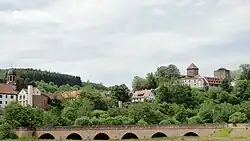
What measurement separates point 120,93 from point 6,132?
6787cm

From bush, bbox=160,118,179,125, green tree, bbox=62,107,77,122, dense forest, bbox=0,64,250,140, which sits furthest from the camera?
green tree, bbox=62,107,77,122

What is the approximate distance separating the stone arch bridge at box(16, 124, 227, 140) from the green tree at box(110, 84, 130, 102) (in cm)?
5711

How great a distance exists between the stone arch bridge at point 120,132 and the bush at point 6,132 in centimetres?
168

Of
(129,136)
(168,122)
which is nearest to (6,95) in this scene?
(168,122)

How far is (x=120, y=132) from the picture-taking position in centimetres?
9588

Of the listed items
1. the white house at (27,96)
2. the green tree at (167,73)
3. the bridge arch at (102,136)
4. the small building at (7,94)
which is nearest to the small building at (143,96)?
the green tree at (167,73)

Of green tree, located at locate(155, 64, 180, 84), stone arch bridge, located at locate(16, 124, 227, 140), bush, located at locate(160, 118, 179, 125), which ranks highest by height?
green tree, located at locate(155, 64, 180, 84)

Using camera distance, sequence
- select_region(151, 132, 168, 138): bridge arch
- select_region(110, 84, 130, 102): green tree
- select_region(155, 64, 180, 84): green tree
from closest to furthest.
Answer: select_region(151, 132, 168, 138): bridge arch, select_region(110, 84, 130, 102): green tree, select_region(155, 64, 180, 84): green tree

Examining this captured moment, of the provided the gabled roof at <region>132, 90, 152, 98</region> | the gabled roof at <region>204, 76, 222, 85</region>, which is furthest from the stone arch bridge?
the gabled roof at <region>204, 76, 222, 85</region>

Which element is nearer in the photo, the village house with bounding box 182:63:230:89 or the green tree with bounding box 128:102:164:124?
the green tree with bounding box 128:102:164:124

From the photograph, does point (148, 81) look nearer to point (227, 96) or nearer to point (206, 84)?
point (206, 84)

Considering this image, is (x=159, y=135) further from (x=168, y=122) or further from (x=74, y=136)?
(x=74, y=136)

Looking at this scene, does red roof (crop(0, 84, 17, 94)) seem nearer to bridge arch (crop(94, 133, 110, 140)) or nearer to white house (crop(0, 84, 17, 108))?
white house (crop(0, 84, 17, 108))

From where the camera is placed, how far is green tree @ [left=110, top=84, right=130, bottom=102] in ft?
522
